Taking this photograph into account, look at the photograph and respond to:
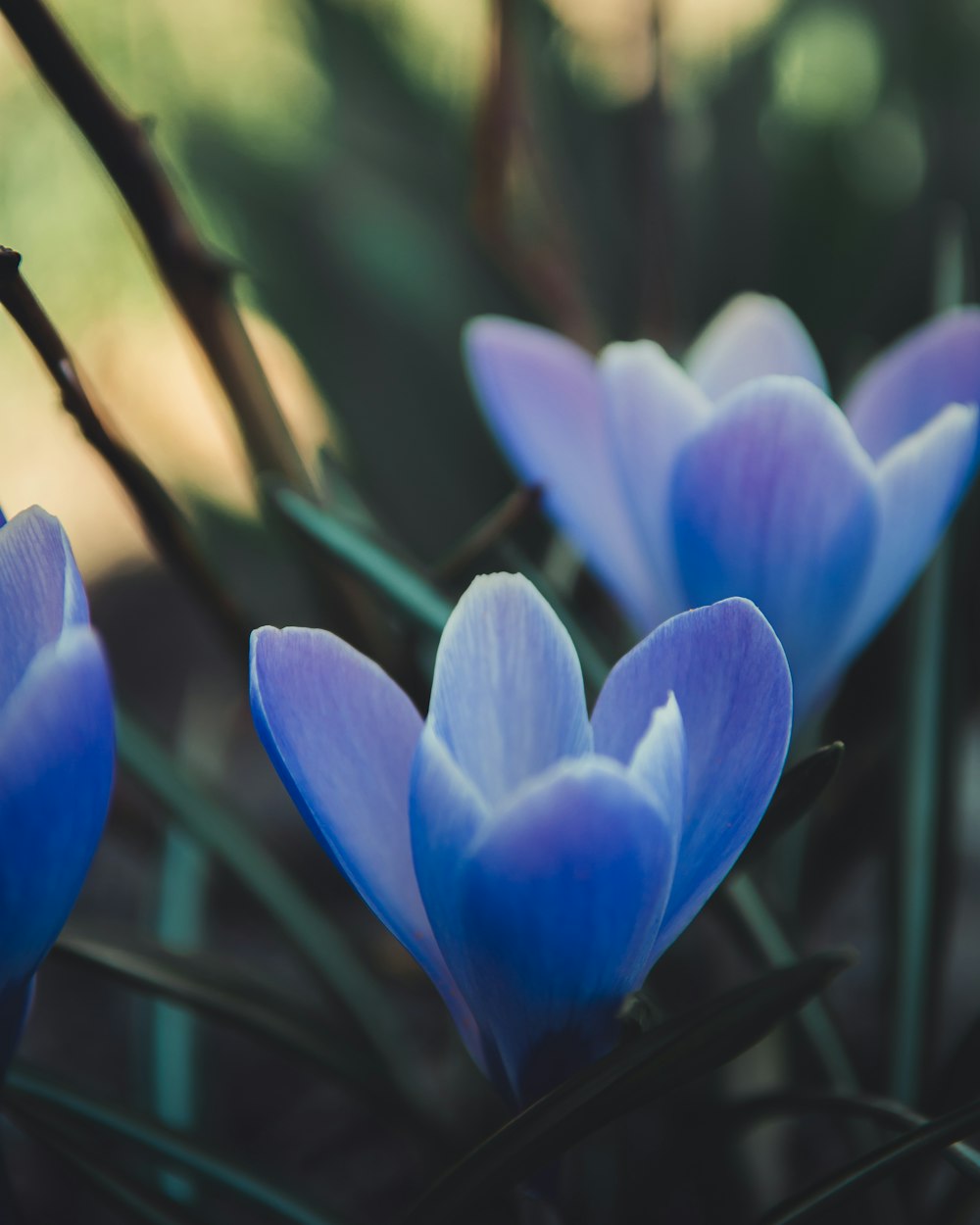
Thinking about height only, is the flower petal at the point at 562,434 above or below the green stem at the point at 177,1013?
above

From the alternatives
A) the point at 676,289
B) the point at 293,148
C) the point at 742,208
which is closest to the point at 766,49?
the point at 742,208


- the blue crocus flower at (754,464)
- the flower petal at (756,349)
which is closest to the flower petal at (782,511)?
the blue crocus flower at (754,464)

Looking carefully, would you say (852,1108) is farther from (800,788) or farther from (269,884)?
(269,884)

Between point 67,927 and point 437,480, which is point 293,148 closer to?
point 437,480

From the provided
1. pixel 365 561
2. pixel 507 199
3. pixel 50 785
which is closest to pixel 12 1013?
pixel 50 785

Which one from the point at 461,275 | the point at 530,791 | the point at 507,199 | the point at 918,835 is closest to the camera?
the point at 530,791

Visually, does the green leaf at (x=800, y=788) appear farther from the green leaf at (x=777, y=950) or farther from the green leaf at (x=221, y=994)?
the green leaf at (x=221, y=994)
